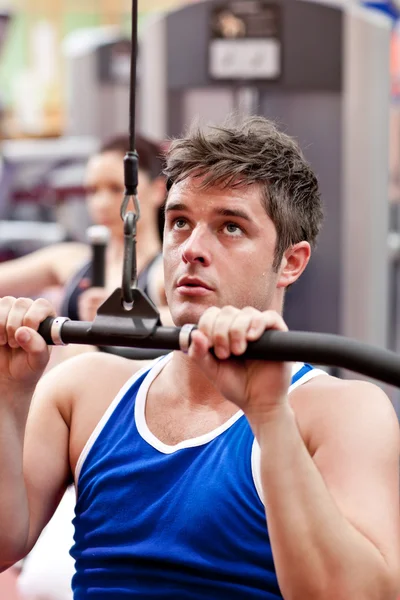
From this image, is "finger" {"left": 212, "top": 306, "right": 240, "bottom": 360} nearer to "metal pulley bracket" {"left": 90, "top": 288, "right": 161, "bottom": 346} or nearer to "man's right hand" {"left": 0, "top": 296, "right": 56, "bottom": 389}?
"metal pulley bracket" {"left": 90, "top": 288, "right": 161, "bottom": 346}

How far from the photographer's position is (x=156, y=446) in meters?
1.36

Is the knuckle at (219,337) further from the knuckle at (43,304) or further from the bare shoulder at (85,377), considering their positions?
the bare shoulder at (85,377)

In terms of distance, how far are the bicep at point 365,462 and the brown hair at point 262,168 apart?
0.81 feet

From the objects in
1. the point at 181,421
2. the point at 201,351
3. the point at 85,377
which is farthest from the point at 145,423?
the point at 201,351

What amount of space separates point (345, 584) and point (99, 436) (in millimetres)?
462

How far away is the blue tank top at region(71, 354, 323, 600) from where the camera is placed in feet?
4.12

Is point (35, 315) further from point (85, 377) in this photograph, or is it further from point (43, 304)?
point (85, 377)

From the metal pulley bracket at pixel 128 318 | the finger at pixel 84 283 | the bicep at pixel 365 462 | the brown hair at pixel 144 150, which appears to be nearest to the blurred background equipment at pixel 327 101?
the brown hair at pixel 144 150

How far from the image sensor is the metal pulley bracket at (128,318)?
3.63 ft

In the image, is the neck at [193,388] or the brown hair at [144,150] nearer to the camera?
the neck at [193,388]

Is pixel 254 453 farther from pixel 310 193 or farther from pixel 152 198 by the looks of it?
pixel 152 198

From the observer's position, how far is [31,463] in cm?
143

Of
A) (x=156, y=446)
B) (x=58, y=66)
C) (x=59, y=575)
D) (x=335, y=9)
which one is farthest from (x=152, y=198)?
(x=58, y=66)

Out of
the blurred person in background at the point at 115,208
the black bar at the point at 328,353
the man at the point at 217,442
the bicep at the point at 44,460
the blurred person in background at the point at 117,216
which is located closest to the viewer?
the black bar at the point at 328,353
